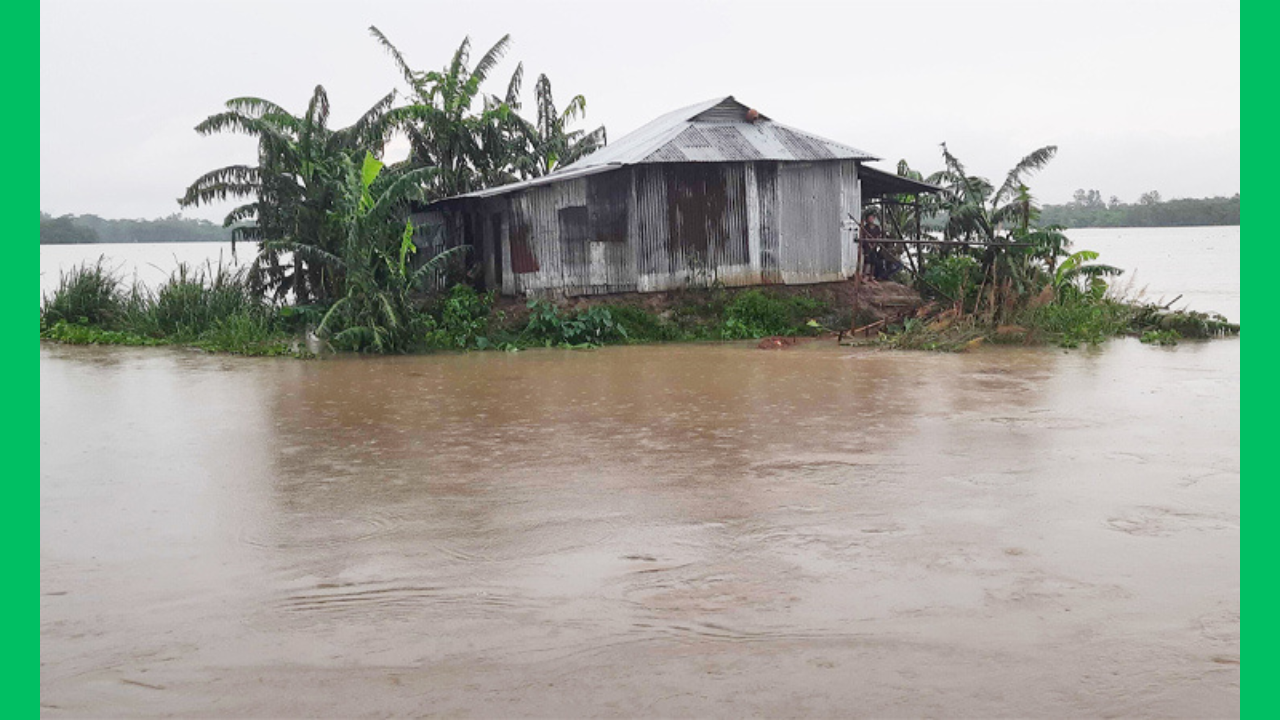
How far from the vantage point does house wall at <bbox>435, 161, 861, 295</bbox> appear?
56.2ft

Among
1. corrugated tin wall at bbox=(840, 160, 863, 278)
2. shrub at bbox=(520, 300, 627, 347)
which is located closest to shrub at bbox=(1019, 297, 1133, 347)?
corrugated tin wall at bbox=(840, 160, 863, 278)

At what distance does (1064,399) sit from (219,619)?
8.41 meters

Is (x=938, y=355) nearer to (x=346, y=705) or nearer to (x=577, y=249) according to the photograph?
(x=577, y=249)

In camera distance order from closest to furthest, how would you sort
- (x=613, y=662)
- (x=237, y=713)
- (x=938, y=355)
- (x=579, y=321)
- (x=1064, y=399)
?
(x=237, y=713), (x=613, y=662), (x=1064, y=399), (x=938, y=355), (x=579, y=321)

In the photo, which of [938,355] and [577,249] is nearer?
[938,355]

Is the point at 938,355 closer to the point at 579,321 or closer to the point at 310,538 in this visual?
the point at 579,321

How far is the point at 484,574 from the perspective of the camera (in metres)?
5.34

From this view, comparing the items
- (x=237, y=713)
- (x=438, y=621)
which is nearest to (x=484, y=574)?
(x=438, y=621)

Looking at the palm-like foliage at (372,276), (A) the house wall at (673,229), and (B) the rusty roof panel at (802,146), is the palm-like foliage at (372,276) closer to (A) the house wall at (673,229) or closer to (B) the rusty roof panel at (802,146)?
(A) the house wall at (673,229)

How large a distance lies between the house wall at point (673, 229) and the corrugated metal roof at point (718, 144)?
0.90 ft

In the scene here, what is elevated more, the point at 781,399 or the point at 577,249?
the point at 577,249

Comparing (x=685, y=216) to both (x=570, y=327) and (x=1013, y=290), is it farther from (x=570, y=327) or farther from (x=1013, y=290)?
(x=1013, y=290)

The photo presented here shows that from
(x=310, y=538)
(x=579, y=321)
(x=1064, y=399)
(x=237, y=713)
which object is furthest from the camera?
(x=579, y=321)

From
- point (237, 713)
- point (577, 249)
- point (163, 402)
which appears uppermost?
point (577, 249)
